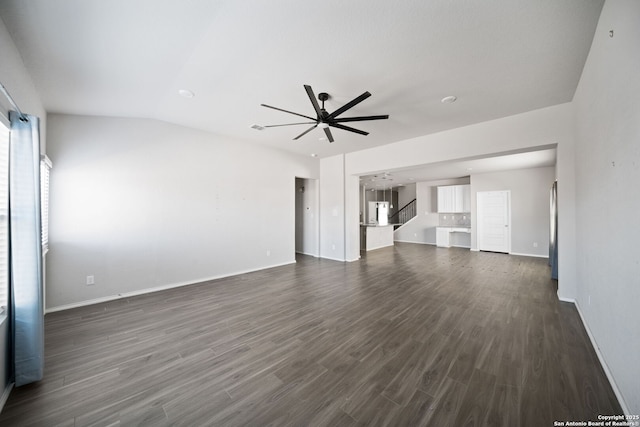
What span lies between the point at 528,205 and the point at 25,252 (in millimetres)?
10452

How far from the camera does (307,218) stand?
757cm

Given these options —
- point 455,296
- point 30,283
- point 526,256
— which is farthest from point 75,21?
point 526,256

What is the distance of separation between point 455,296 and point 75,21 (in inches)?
215

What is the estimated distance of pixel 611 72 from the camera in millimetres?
1811

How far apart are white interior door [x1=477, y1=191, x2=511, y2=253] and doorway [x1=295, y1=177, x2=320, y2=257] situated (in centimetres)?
575

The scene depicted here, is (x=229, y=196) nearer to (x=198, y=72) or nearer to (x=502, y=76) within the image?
(x=198, y=72)

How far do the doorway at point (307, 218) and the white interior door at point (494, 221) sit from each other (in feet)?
18.9

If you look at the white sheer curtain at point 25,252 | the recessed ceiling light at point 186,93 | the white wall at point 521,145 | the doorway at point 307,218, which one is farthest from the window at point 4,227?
the doorway at point 307,218

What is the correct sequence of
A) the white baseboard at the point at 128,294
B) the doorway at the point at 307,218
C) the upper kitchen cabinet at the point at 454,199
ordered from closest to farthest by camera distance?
1. the white baseboard at the point at 128,294
2. the doorway at the point at 307,218
3. the upper kitchen cabinet at the point at 454,199

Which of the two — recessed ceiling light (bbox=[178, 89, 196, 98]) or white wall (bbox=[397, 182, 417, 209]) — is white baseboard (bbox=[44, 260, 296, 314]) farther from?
white wall (bbox=[397, 182, 417, 209])

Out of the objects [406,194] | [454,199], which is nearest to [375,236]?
[454,199]

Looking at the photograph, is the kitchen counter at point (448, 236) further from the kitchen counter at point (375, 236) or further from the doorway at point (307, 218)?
the doorway at point (307, 218)

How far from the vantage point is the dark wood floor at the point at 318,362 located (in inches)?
62.3

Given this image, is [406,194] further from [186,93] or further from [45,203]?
[45,203]
